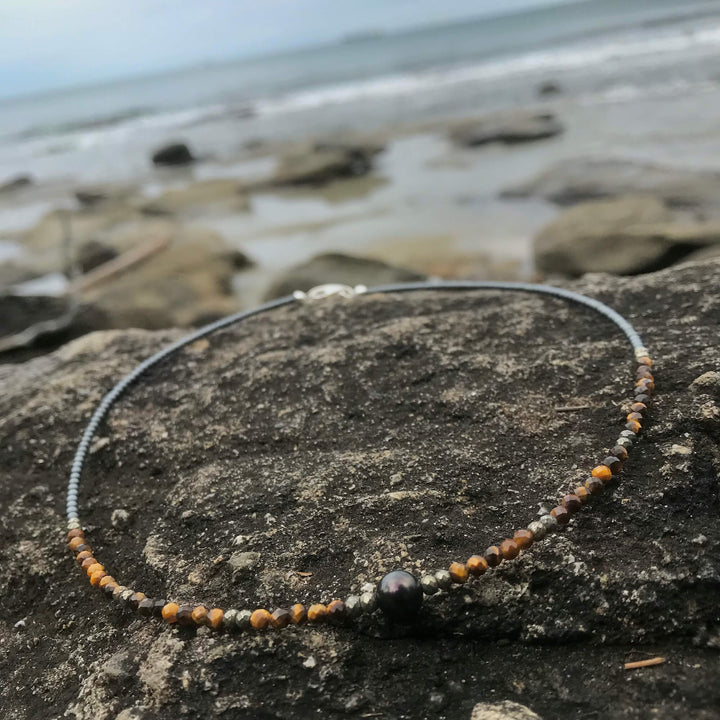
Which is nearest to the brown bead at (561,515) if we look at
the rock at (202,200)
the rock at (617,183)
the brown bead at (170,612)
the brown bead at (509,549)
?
the brown bead at (509,549)

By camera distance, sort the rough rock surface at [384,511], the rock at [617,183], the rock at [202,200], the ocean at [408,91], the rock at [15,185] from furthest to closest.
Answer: the ocean at [408,91] < the rock at [15,185] < the rock at [202,200] < the rock at [617,183] < the rough rock surface at [384,511]

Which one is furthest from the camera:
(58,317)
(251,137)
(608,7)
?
(608,7)

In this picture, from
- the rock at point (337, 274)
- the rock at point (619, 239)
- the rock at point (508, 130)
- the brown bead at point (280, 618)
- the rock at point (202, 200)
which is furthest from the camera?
the rock at point (508, 130)

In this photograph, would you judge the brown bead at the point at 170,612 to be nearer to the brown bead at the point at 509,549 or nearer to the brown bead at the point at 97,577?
the brown bead at the point at 97,577

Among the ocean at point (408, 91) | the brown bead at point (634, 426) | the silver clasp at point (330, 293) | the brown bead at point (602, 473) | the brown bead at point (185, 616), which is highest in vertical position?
the ocean at point (408, 91)

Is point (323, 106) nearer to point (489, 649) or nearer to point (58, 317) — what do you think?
point (58, 317)

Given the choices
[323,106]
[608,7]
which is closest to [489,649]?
[323,106]
